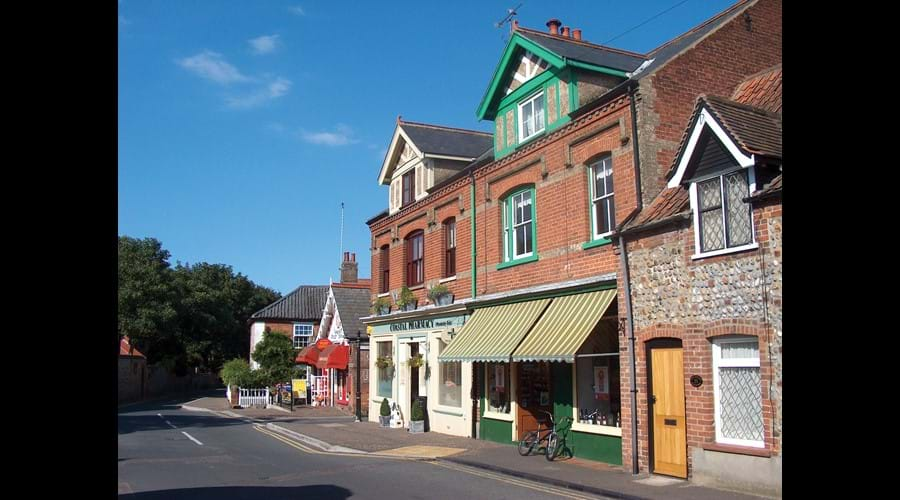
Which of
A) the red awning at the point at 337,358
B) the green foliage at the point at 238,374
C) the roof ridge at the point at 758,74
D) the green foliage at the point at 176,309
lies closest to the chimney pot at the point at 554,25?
the roof ridge at the point at 758,74

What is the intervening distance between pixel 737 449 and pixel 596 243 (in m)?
5.57

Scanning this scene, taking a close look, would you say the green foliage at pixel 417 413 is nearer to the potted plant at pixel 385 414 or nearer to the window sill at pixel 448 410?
the window sill at pixel 448 410

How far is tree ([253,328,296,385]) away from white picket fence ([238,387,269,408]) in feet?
2.39

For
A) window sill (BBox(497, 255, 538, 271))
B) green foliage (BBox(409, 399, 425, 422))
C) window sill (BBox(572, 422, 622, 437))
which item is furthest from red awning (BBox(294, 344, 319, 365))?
window sill (BBox(572, 422, 622, 437))

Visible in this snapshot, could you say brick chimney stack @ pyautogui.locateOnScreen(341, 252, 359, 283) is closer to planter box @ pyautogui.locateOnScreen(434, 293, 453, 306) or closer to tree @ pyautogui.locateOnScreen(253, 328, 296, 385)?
tree @ pyautogui.locateOnScreen(253, 328, 296, 385)

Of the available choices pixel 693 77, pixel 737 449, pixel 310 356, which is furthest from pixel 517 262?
pixel 310 356

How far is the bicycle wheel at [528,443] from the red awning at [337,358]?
64.9ft

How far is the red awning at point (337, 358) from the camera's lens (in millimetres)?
35781

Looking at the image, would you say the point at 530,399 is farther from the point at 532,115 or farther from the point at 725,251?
the point at 725,251

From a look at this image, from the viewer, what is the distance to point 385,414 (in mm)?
26141

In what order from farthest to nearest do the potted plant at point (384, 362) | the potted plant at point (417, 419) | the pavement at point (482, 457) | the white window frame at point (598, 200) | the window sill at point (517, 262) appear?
the potted plant at point (384, 362) < the potted plant at point (417, 419) < the window sill at point (517, 262) < the white window frame at point (598, 200) < the pavement at point (482, 457)

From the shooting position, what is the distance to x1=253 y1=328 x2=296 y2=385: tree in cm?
3997
